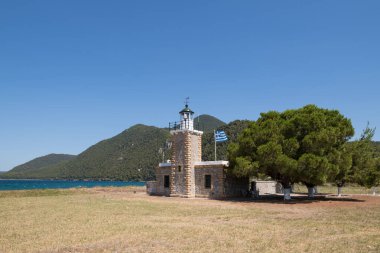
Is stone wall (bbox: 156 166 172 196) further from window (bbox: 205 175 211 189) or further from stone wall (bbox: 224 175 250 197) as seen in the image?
stone wall (bbox: 224 175 250 197)

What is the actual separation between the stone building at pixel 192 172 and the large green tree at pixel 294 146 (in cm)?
204

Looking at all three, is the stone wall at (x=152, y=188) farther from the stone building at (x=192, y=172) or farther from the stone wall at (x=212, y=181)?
the stone wall at (x=212, y=181)

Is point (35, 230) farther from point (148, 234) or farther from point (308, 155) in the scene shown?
point (308, 155)

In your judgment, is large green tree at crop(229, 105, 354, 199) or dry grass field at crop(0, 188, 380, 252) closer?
dry grass field at crop(0, 188, 380, 252)

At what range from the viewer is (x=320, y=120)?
2836 centimetres

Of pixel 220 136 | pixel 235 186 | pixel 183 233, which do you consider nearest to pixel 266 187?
pixel 235 186

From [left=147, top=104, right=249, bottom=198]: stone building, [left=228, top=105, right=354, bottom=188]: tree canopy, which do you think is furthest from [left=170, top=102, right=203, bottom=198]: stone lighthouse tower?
[left=228, top=105, right=354, bottom=188]: tree canopy

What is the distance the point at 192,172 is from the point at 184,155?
5.88 feet

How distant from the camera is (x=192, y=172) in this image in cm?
3381

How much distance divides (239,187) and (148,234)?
22402 mm

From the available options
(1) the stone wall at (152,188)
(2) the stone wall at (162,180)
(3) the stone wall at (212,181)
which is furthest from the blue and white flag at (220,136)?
(1) the stone wall at (152,188)

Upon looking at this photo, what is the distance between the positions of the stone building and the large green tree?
2.04 meters

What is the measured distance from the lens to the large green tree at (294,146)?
88.7 ft

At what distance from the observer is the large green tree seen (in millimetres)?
27031
